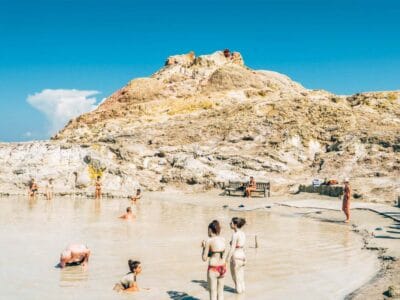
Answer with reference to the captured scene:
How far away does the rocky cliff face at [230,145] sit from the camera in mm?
33219

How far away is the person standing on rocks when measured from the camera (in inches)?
335

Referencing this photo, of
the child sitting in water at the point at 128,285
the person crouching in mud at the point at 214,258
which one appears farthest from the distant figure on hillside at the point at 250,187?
the person crouching in mud at the point at 214,258

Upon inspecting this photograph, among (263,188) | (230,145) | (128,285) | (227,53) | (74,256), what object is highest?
(227,53)

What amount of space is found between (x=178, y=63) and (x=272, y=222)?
163 feet

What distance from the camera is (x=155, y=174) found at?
35562 millimetres

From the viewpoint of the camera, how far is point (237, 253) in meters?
8.70

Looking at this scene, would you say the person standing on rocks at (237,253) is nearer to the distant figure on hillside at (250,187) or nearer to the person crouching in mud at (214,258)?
the person crouching in mud at (214,258)

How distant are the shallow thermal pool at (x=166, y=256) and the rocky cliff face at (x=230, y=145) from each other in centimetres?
1087

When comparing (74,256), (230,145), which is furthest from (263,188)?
(74,256)

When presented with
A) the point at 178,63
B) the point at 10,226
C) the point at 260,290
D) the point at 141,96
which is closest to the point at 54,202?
the point at 10,226

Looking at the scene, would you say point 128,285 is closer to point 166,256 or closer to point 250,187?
point 166,256

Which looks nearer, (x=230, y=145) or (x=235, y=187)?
(x=235, y=187)

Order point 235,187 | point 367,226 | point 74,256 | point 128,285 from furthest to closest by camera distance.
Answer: point 235,187 < point 367,226 < point 74,256 < point 128,285

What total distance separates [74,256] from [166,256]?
8.15ft
